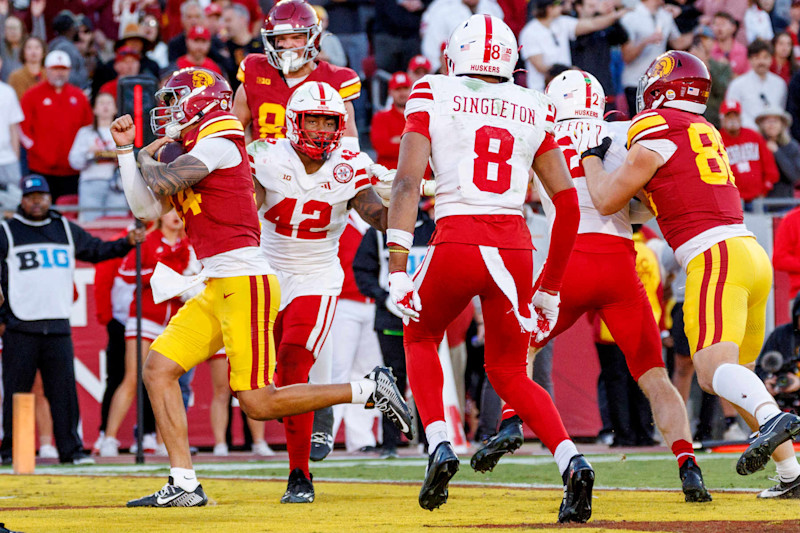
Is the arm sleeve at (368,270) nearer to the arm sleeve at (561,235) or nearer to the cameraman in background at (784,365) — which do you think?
the cameraman in background at (784,365)

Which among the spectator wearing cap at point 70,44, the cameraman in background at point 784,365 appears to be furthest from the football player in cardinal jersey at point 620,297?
the spectator wearing cap at point 70,44

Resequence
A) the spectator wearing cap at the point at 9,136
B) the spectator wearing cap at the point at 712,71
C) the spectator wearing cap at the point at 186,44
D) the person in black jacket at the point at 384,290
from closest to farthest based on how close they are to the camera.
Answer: the person in black jacket at the point at 384,290
the spectator wearing cap at the point at 9,136
the spectator wearing cap at the point at 186,44
the spectator wearing cap at the point at 712,71

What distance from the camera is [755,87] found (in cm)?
1371

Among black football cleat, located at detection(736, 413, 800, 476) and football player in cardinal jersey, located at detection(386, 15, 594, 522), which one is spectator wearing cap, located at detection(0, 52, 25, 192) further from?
black football cleat, located at detection(736, 413, 800, 476)

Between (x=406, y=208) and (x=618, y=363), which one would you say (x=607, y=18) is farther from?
(x=406, y=208)

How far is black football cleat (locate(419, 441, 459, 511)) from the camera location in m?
4.82

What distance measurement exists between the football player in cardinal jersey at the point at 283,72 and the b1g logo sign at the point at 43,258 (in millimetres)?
3036

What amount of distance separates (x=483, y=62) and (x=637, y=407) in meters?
6.48

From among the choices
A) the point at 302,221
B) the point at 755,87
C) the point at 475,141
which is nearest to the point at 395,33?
the point at 755,87

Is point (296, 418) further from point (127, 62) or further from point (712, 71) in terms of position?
point (712, 71)

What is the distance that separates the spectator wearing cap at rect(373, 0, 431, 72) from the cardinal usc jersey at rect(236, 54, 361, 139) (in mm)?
6621

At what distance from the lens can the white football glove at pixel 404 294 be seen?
15.9ft

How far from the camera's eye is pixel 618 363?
35.2ft

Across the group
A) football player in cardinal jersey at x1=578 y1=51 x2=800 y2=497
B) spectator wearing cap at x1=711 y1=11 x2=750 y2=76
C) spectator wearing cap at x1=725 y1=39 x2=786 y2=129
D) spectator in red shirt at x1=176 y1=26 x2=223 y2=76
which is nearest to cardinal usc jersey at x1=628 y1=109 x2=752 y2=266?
football player in cardinal jersey at x1=578 y1=51 x2=800 y2=497
